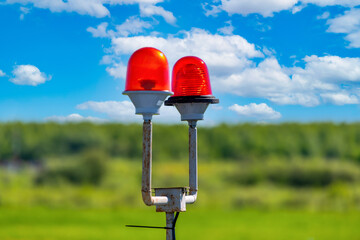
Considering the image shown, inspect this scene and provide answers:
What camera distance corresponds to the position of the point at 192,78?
7.66 feet

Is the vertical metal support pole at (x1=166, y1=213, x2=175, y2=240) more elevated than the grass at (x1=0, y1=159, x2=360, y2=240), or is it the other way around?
the vertical metal support pole at (x1=166, y1=213, x2=175, y2=240)

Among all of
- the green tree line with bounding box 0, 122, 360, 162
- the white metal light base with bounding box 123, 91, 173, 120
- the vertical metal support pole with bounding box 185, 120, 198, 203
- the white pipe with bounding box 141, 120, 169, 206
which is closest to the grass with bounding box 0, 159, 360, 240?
the green tree line with bounding box 0, 122, 360, 162

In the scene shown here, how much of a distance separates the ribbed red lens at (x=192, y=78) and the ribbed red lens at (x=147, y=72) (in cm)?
23

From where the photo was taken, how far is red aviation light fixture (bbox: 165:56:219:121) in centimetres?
231

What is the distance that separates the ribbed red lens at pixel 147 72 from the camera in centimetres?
207

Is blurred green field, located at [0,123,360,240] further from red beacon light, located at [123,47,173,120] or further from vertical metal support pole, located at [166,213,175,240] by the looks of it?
red beacon light, located at [123,47,173,120]

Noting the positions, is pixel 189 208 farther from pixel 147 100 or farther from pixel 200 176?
pixel 147 100

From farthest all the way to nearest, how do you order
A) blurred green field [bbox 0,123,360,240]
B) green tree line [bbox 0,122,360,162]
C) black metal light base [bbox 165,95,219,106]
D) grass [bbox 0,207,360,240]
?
green tree line [bbox 0,122,360,162] → blurred green field [bbox 0,123,360,240] → grass [bbox 0,207,360,240] → black metal light base [bbox 165,95,219,106]

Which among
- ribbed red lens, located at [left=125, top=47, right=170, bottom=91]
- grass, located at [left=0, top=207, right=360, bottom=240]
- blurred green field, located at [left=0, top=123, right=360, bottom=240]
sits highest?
ribbed red lens, located at [left=125, top=47, right=170, bottom=91]

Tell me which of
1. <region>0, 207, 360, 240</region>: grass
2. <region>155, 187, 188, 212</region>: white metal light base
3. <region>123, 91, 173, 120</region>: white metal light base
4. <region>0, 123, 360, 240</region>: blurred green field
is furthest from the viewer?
<region>0, 123, 360, 240</region>: blurred green field

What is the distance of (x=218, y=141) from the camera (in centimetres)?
1092

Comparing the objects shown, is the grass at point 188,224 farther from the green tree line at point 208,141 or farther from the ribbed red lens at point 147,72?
the ribbed red lens at point 147,72

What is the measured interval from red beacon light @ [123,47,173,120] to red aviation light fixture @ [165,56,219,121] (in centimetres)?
23

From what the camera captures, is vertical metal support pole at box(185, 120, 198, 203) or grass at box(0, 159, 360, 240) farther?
grass at box(0, 159, 360, 240)
